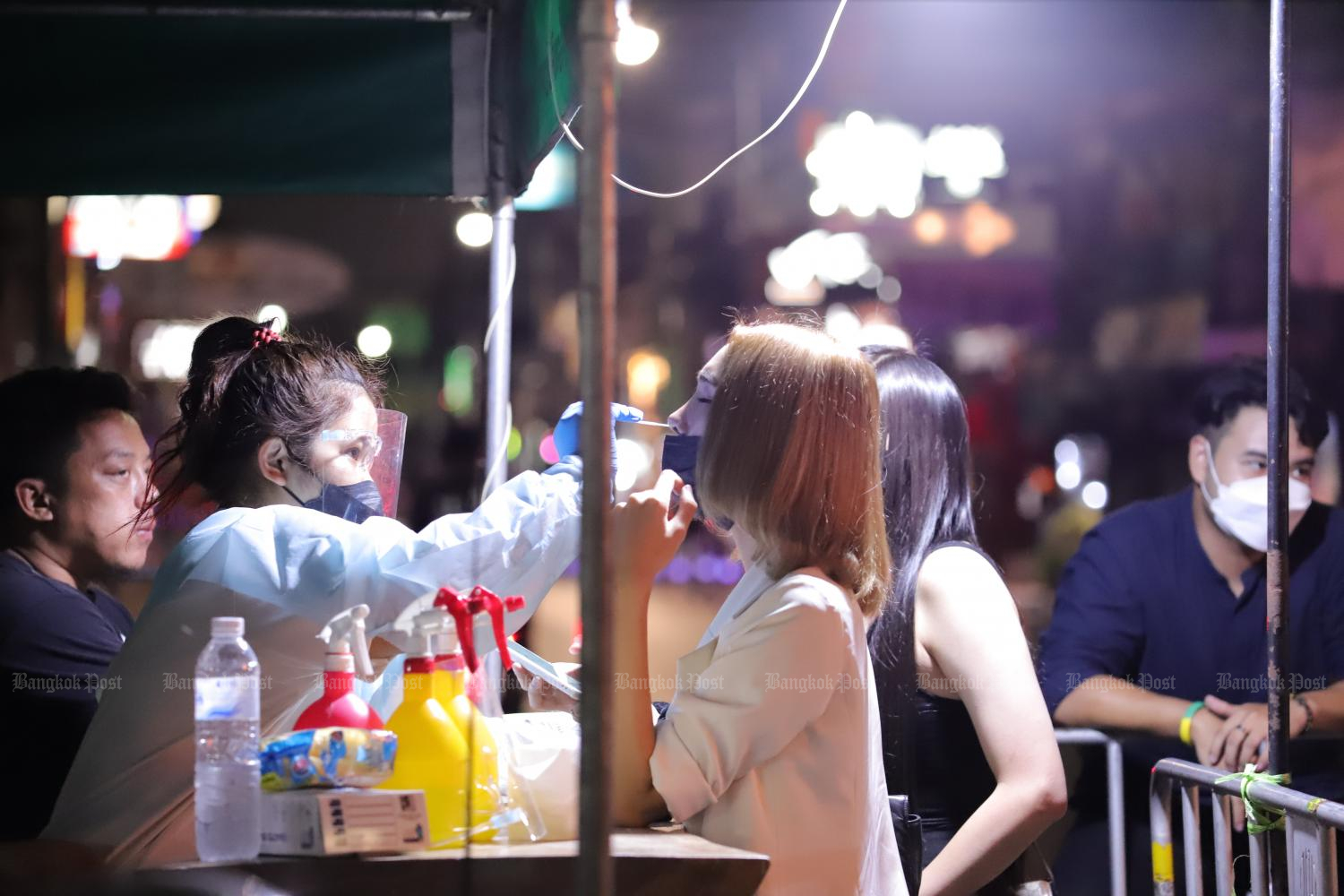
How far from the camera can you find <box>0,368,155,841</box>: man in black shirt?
2664 millimetres

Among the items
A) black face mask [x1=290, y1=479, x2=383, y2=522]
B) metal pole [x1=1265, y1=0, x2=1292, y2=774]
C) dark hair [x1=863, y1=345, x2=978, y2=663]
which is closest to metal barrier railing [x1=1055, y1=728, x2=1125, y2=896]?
metal pole [x1=1265, y1=0, x2=1292, y2=774]

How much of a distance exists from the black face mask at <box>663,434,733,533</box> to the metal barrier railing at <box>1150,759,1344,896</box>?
1181 millimetres

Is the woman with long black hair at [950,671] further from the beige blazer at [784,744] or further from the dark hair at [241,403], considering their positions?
the dark hair at [241,403]

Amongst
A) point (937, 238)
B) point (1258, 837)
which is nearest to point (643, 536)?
point (1258, 837)

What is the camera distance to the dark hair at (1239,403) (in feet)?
14.2

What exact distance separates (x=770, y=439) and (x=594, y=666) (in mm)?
615

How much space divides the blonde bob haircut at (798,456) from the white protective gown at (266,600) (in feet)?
1.29

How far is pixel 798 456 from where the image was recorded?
1.82m

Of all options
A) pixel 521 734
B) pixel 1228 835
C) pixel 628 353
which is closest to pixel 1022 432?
pixel 628 353

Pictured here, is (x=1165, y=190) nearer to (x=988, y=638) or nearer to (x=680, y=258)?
(x=680, y=258)

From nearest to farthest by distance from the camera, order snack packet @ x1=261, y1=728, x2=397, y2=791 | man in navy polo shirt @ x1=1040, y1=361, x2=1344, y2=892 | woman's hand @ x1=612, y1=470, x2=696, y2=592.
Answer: snack packet @ x1=261, y1=728, x2=397, y2=791 < woman's hand @ x1=612, y1=470, x2=696, y2=592 < man in navy polo shirt @ x1=1040, y1=361, x2=1344, y2=892

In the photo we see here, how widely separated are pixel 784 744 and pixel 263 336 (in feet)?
4.39

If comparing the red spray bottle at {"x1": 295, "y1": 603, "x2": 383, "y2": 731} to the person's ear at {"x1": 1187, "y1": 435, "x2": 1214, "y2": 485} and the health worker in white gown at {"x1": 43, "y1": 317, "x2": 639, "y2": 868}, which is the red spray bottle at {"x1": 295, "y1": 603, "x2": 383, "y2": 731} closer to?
the health worker in white gown at {"x1": 43, "y1": 317, "x2": 639, "y2": 868}

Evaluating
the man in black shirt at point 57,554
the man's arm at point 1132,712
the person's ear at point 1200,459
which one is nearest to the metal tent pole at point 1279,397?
the man's arm at point 1132,712
